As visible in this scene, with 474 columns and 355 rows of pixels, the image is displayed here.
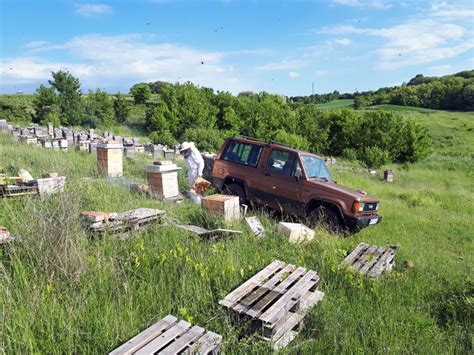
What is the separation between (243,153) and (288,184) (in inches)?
63.5

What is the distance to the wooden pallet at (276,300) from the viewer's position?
3318 millimetres

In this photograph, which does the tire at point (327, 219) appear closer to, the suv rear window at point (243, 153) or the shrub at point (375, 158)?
the suv rear window at point (243, 153)

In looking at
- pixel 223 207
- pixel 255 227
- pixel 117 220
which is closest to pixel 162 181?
pixel 223 207

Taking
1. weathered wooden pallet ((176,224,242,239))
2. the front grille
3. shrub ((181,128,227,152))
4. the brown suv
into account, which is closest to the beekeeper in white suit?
the brown suv

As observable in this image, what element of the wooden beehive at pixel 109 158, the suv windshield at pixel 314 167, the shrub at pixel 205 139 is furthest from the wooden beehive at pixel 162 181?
the shrub at pixel 205 139

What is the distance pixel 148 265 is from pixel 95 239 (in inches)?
40.7

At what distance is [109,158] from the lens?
9000 millimetres

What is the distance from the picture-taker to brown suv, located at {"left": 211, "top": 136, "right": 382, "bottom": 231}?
7484 mm

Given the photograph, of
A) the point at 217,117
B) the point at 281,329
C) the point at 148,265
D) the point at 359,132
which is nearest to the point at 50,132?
the point at 148,265

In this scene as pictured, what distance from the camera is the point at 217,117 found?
138ft

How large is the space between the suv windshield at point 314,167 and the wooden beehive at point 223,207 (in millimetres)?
2223

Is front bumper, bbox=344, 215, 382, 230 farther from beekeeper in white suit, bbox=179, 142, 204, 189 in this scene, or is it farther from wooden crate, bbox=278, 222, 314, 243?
beekeeper in white suit, bbox=179, 142, 204, 189

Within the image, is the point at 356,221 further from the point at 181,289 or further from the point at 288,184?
the point at 181,289

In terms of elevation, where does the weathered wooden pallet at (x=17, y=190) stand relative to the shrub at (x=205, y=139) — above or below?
above
